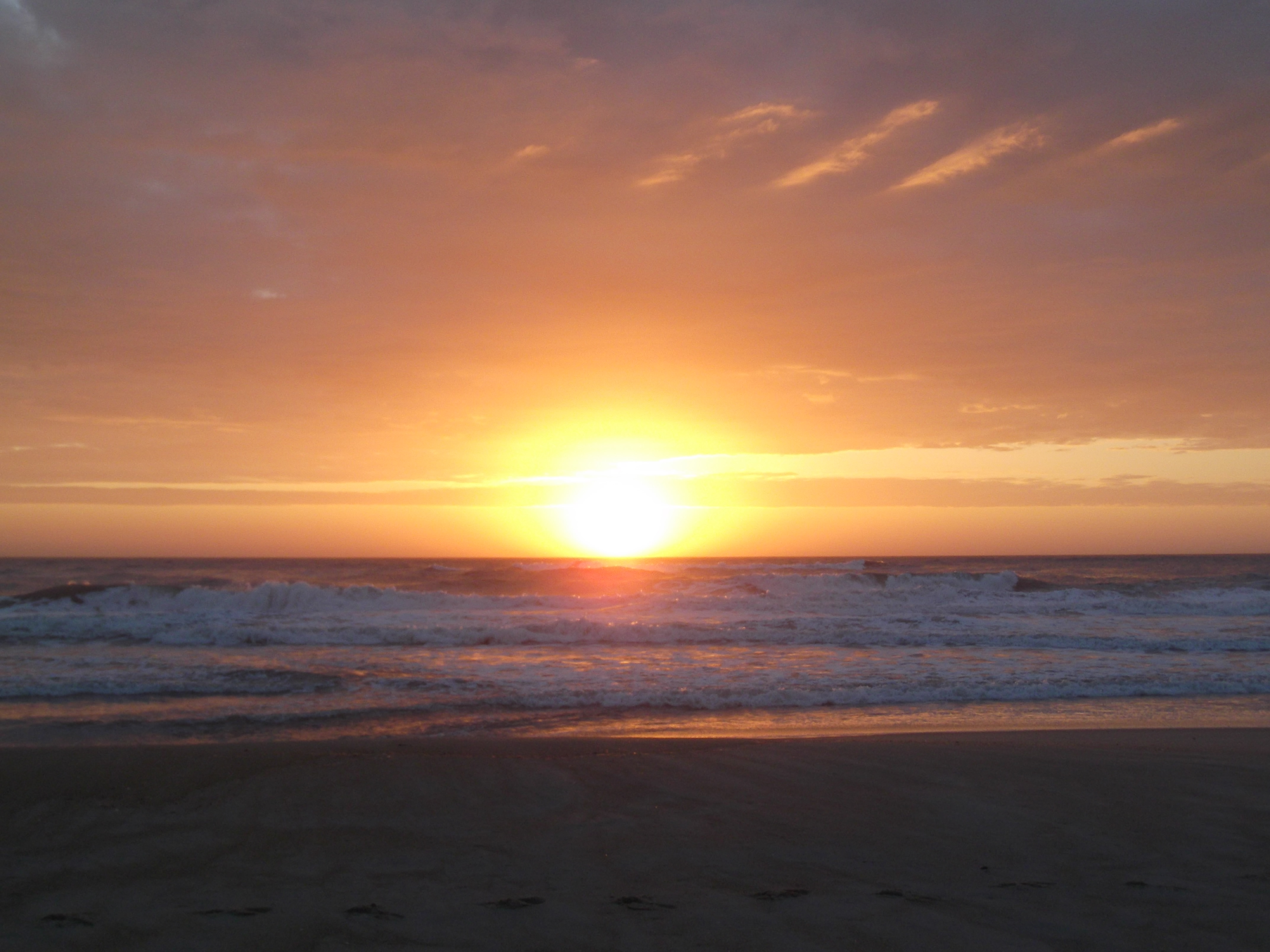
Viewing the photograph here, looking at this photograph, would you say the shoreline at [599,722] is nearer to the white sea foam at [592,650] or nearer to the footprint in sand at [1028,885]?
the white sea foam at [592,650]

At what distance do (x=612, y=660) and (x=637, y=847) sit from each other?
9.88 m

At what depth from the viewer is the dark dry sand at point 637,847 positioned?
4141mm

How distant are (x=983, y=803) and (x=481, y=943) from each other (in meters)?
4.27

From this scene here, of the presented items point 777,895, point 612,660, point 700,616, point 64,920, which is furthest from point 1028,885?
point 700,616

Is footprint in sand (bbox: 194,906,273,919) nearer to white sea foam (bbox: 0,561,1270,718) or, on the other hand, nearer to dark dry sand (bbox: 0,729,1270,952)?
dark dry sand (bbox: 0,729,1270,952)

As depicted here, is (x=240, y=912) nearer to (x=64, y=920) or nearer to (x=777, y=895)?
(x=64, y=920)

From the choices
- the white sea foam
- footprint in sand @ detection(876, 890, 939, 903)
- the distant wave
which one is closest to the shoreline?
the white sea foam

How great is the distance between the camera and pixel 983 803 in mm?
6328

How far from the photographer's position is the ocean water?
10102 mm

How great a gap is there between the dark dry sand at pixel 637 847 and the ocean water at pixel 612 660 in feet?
6.51

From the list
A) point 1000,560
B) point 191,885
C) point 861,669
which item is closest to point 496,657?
point 861,669

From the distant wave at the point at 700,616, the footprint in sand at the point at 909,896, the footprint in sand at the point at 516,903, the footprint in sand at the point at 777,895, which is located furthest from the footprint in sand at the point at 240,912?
the distant wave at the point at 700,616

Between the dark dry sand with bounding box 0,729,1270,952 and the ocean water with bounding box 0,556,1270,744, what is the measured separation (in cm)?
198

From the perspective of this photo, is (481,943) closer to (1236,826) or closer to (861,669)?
(1236,826)
